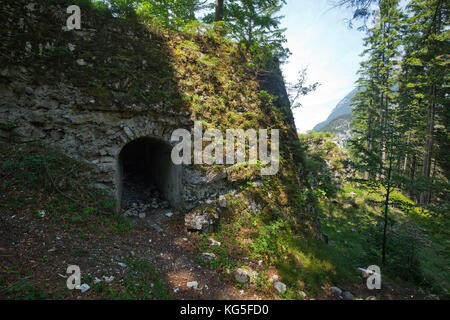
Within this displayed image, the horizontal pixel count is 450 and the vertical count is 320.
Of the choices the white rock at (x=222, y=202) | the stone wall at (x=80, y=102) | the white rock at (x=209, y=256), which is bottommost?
the white rock at (x=209, y=256)

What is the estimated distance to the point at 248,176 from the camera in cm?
616

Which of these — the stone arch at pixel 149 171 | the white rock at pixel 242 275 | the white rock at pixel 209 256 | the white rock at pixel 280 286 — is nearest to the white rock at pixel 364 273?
the white rock at pixel 280 286

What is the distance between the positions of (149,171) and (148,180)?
519mm

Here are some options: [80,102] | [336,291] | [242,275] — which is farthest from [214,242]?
[80,102]

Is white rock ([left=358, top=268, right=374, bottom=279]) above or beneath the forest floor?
beneath

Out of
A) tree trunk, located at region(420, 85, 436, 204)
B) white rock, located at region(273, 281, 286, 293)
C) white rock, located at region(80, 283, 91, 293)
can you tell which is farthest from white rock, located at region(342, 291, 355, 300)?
tree trunk, located at region(420, 85, 436, 204)

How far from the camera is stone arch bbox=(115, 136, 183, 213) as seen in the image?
613 cm

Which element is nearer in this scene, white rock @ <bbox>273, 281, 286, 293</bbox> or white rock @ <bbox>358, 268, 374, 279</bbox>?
white rock @ <bbox>273, 281, 286, 293</bbox>

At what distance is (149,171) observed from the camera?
9.06m

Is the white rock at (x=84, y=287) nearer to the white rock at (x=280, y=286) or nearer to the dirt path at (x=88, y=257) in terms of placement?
the dirt path at (x=88, y=257)

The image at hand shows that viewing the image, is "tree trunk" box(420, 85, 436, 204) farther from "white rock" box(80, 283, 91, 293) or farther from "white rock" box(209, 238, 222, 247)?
"white rock" box(80, 283, 91, 293)

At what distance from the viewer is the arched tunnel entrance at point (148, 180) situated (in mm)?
6237

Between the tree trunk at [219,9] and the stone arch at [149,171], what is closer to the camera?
the stone arch at [149,171]
